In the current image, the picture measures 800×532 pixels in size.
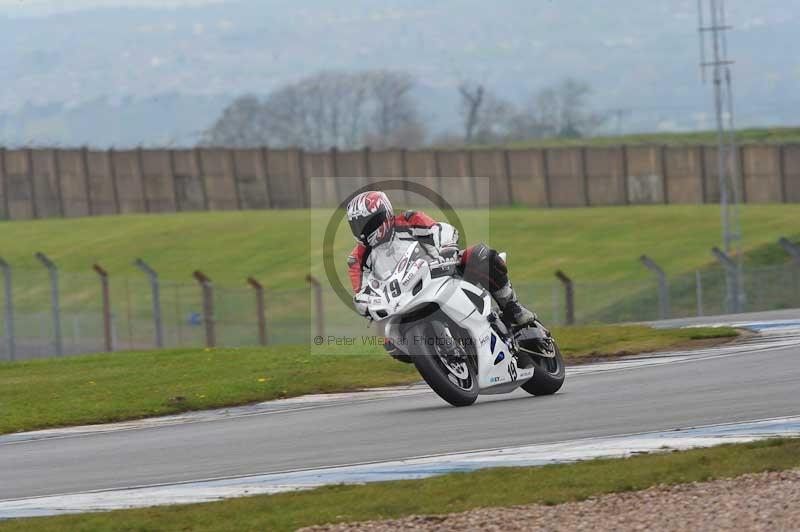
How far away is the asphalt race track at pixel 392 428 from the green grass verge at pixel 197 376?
1078 millimetres

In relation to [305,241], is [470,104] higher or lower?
higher

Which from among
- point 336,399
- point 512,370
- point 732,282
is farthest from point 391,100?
point 512,370

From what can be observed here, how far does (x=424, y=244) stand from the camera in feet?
41.5

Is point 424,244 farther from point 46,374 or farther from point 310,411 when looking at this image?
point 46,374

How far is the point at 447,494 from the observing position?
9367 mm

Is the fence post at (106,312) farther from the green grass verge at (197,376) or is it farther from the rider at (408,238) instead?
the rider at (408,238)

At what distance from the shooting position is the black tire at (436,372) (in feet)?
40.0

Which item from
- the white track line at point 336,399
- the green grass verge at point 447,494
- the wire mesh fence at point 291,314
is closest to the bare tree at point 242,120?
the wire mesh fence at point 291,314

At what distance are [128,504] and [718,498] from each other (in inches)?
157

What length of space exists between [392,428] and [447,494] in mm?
3008

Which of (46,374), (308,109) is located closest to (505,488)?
(46,374)

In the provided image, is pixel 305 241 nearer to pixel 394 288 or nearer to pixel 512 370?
pixel 512 370

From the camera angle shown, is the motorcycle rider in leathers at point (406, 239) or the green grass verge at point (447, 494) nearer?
the green grass verge at point (447, 494)

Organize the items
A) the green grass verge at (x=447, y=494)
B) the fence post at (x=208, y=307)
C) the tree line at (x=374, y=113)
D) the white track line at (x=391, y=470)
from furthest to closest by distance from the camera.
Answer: the tree line at (x=374, y=113) < the fence post at (x=208, y=307) < the white track line at (x=391, y=470) < the green grass verge at (x=447, y=494)
